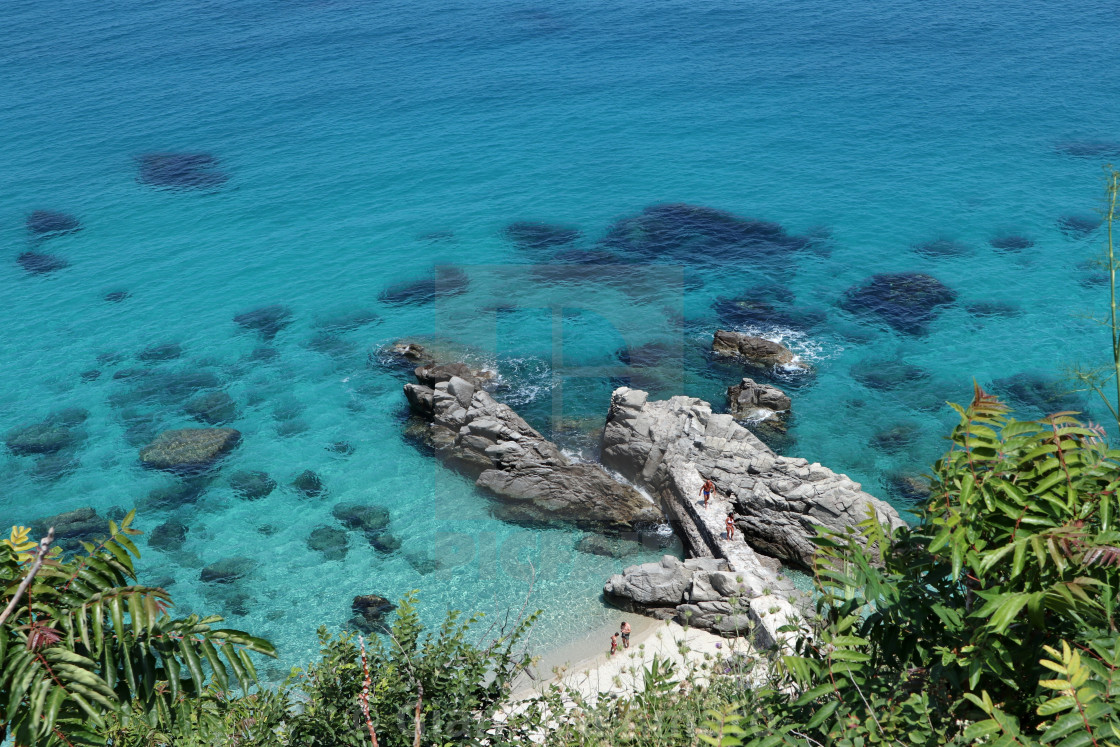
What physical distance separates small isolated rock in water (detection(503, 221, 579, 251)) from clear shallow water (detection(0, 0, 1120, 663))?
35.9 inches

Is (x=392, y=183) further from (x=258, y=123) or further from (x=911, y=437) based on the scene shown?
(x=911, y=437)

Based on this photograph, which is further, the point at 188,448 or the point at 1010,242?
the point at 1010,242

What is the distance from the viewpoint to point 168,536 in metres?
26.0

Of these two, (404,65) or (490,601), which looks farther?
(404,65)

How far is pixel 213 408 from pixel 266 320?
7.41 m

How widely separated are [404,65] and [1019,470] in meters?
68.0

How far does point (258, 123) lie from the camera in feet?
191

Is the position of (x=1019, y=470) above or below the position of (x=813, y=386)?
above

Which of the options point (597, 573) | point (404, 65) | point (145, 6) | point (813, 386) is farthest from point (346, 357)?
point (145, 6)

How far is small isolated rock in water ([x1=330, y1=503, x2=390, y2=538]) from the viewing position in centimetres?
2617

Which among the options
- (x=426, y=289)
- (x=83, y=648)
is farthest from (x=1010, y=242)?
(x=83, y=648)

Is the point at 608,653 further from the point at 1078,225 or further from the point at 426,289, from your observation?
the point at 1078,225

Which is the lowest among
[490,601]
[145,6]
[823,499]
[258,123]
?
[490,601]

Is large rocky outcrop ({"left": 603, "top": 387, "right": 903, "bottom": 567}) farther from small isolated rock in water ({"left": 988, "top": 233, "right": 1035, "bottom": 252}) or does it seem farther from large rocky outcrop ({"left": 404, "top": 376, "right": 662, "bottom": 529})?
small isolated rock in water ({"left": 988, "top": 233, "right": 1035, "bottom": 252})
